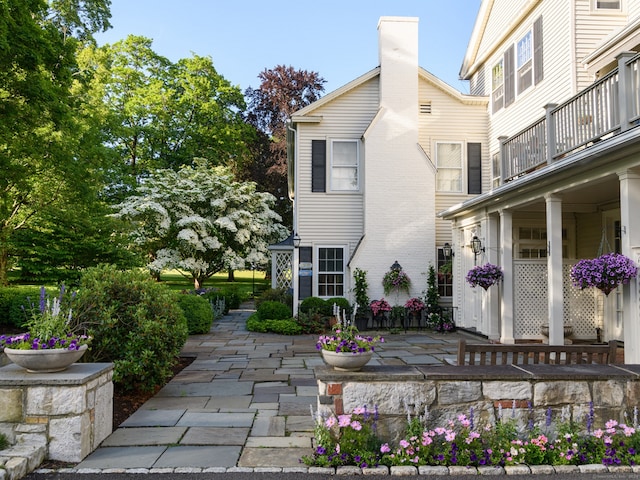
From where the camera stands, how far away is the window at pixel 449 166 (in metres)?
15.2

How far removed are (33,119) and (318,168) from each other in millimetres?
7104

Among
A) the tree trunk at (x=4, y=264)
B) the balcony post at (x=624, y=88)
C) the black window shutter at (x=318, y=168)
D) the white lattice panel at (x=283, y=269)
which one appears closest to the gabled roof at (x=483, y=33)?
the black window shutter at (x=318, y=168)

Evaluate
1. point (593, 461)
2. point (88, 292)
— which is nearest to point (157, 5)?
point (88, 292)

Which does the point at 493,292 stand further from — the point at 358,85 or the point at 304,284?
the point at 358,85

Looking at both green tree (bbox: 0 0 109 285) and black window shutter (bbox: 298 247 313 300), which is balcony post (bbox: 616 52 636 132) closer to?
black window shutter (bbox: 298 247 313 300)

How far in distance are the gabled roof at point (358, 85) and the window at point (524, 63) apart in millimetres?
2148

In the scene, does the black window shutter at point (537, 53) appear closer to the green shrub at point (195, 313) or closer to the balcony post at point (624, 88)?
the balcony post at point (624, 88)

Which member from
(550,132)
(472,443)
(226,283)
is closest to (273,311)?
(550,132)

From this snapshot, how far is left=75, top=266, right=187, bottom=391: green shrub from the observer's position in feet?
20.0

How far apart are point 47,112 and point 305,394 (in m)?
9.14

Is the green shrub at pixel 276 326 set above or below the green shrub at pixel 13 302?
below

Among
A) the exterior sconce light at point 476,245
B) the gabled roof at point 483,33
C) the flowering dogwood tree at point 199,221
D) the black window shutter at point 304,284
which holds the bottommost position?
the black window shutter at point 304,284

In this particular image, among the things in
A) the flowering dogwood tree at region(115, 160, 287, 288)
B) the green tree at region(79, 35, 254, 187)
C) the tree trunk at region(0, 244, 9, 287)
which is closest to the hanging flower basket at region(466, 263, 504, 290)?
the flowering dogwood tree at region(115, 160, 287, 288)

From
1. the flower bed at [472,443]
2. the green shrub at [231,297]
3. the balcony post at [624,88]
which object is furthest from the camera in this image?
the green shrub at [231,297]
